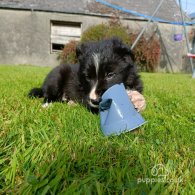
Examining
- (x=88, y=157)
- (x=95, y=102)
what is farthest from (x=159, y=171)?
(x=95, y=102)

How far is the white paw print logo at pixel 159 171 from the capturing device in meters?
1.56

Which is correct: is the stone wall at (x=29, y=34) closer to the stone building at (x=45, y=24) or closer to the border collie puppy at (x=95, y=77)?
the stone building at (x=45, y=24)

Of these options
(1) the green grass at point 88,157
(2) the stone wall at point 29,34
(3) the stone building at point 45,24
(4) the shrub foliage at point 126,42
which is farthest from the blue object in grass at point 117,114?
(2) the stone wall at point 29,34

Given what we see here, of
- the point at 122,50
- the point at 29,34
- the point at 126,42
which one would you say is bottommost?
the point at 122,50

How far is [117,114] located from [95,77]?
0.97m

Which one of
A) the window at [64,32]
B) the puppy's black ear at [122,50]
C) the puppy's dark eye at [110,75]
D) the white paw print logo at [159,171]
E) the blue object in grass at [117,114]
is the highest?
the window at [64,32]

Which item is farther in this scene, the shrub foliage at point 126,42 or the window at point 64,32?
the window at point 64,32

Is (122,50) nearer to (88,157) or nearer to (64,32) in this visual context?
(88,157)

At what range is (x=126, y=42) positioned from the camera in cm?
1520

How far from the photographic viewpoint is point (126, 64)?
11.7 ft

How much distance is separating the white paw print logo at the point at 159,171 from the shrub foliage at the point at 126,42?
45.3ft

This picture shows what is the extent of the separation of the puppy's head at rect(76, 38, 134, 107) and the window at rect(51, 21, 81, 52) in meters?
13.3

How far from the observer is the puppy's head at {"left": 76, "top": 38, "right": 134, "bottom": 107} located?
317 cm

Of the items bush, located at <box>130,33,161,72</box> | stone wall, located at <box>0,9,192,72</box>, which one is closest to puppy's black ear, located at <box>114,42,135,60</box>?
bush, located at <box>130,33,161,72</box>
